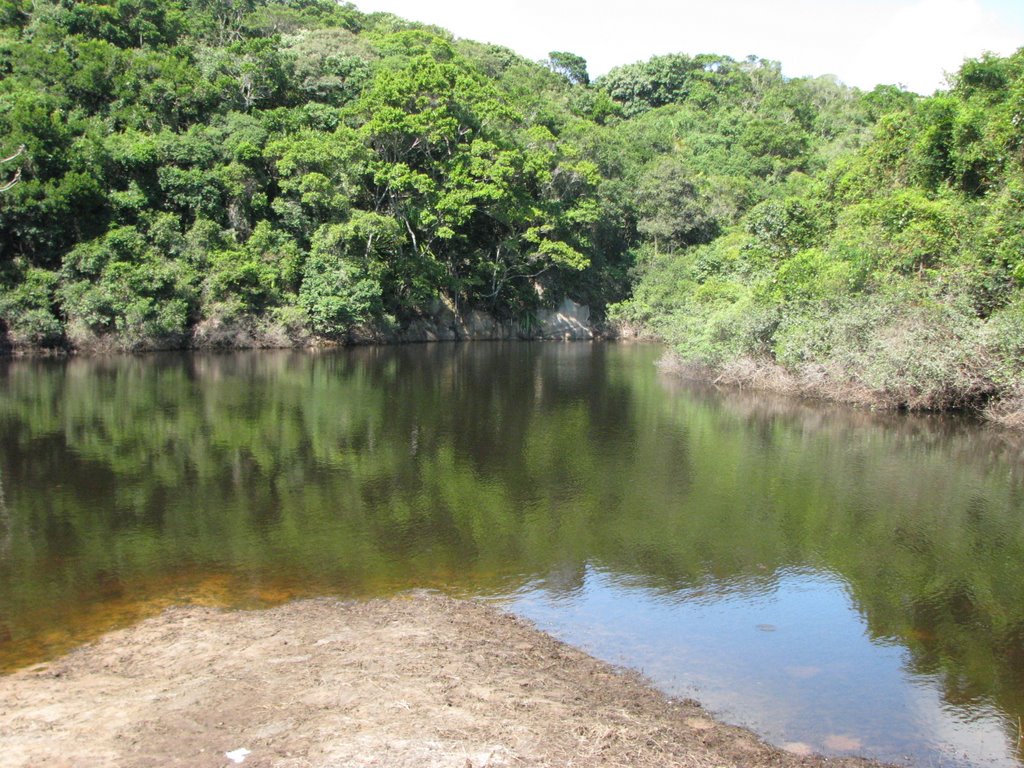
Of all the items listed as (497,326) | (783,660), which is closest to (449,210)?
(497,326)

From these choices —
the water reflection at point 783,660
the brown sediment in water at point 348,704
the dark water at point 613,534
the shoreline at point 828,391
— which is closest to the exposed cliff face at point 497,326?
the shoreline at point 828,391

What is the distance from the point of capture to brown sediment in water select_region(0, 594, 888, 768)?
6.38m

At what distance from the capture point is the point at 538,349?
5012cm

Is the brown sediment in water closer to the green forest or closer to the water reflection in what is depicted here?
the water reflection

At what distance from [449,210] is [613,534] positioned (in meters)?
38.0

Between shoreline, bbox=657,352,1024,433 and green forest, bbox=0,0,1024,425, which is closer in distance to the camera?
shoreline, bbox=657,352,1024,433

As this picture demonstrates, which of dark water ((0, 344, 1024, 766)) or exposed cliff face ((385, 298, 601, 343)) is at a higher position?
exposed cliff face ((385, 298, 601, 343))

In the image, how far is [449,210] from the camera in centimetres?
4875

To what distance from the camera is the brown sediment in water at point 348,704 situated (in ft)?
20.9

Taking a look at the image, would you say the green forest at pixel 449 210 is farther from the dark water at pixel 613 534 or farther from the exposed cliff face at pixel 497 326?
the dark water at pixel 613 534

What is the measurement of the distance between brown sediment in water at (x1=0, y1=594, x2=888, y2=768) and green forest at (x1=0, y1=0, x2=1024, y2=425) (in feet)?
62.0

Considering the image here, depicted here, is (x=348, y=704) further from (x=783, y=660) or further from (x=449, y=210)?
(x=449, y=210)

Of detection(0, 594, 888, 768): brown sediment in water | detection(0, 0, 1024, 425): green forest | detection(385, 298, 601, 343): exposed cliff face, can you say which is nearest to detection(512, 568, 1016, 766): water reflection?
detection(0, 594, 888, 768): brown sediment in water

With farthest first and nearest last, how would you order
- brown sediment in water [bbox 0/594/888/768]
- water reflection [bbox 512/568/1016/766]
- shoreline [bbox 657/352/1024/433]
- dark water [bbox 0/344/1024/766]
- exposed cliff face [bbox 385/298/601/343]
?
exposed cliff face [bbox 385/298/601/343], shoreline [bbox 657/352/1024/433], dark water [bbox 0/344/1024/766], water reflection [bbox 512/568/1016/766], brown sediment in water [bbox 0/594/888/768]
